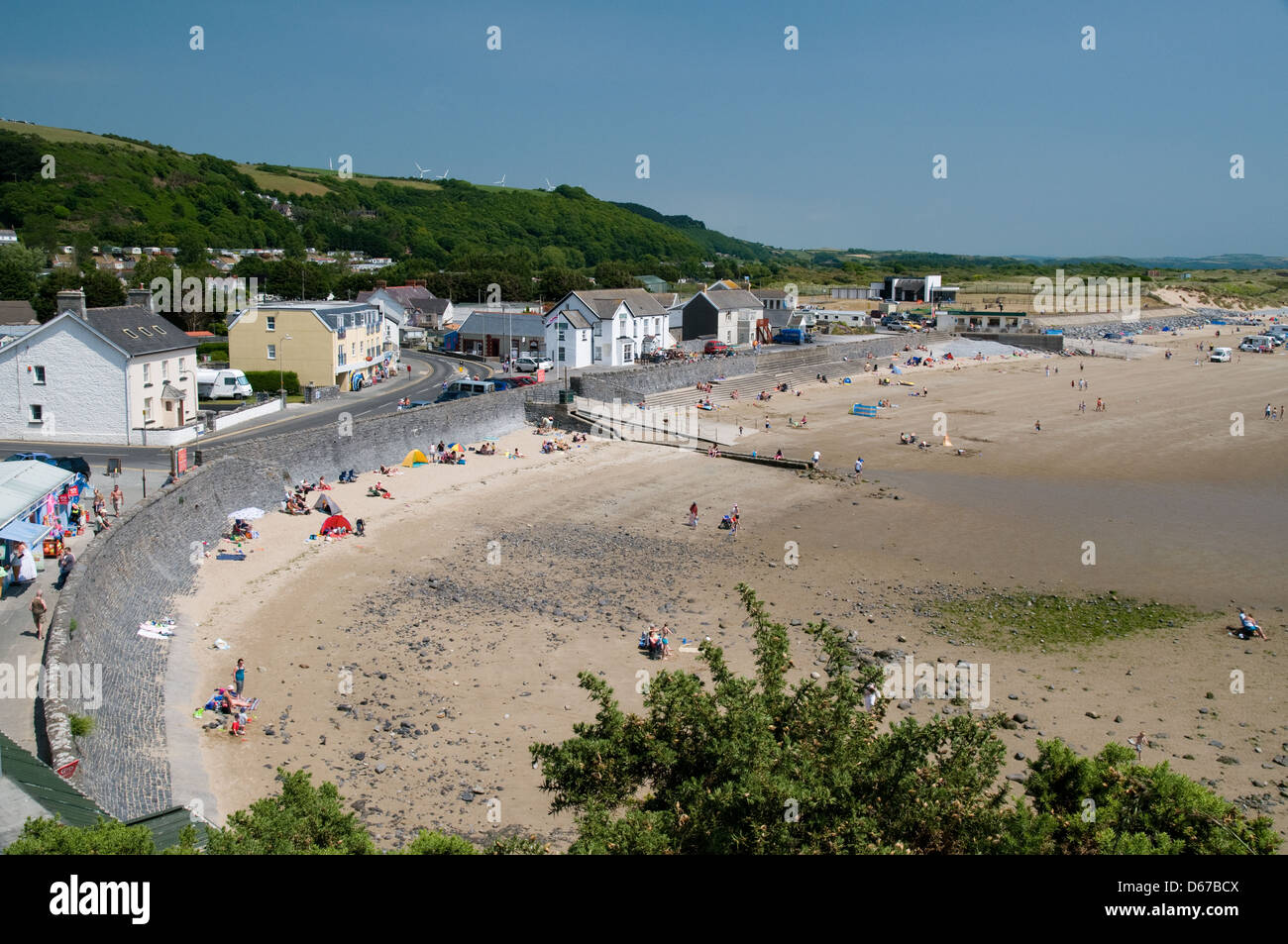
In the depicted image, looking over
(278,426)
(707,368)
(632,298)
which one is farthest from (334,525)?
(632,298)

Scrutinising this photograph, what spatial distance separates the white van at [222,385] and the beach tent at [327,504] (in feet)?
52.0

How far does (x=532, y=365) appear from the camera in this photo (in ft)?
188

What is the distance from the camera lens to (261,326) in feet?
159

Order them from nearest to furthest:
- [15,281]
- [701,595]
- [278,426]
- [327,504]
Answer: [701,595] < [327,504] < [278,426] < [15,281]

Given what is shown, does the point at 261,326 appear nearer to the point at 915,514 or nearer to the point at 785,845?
the point at 915,514

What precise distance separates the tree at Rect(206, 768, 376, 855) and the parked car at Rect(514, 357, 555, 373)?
48.4m

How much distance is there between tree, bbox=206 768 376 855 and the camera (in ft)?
25.1

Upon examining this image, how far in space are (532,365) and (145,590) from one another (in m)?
37.4

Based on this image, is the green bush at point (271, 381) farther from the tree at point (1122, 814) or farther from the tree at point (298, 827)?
the tree at point (1122, 814)

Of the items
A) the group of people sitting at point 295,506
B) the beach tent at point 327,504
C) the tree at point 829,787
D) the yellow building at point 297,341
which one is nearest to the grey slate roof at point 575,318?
the yellow building at point 297,341

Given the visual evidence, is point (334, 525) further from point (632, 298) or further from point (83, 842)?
point (632, 298)

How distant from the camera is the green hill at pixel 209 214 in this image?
126m
